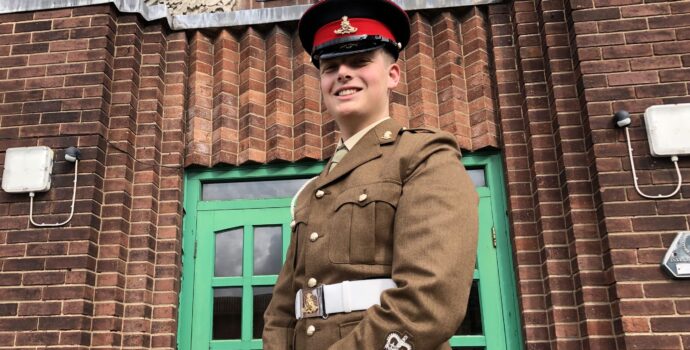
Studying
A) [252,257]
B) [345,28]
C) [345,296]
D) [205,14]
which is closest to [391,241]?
[345,296]

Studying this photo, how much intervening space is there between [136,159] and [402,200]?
8.96ft

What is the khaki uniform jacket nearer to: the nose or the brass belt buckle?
the brass belt buckle

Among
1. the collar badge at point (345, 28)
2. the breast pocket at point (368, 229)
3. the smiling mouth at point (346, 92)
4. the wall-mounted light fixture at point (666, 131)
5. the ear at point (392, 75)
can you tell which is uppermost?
the wall-mounted light fixture at point (666, 131)

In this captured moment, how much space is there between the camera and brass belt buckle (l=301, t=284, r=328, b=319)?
60.7 inches

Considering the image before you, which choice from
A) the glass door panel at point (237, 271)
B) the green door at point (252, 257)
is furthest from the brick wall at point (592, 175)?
Answer: the glass door panel at point (237, 271)

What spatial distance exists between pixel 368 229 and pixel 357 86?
0.43 meters

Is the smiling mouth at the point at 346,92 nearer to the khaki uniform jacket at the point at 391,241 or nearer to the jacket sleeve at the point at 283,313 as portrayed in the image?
the khaki uniform jacket at the point at 391,241

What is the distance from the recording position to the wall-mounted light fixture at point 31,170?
3.46 metres

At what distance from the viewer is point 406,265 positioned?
1.35 m

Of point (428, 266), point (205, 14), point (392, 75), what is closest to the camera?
point (428, 266)

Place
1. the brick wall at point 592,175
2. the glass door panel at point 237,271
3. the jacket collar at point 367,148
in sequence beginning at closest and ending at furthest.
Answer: the jacket collar at point 367,148
the brick wall at point 592,175
the glass door panel at point 237,271

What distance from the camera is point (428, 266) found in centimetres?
132

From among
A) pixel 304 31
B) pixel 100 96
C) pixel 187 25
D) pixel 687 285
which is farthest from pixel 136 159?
pixel 687 285

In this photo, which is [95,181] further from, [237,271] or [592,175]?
[592,175]
